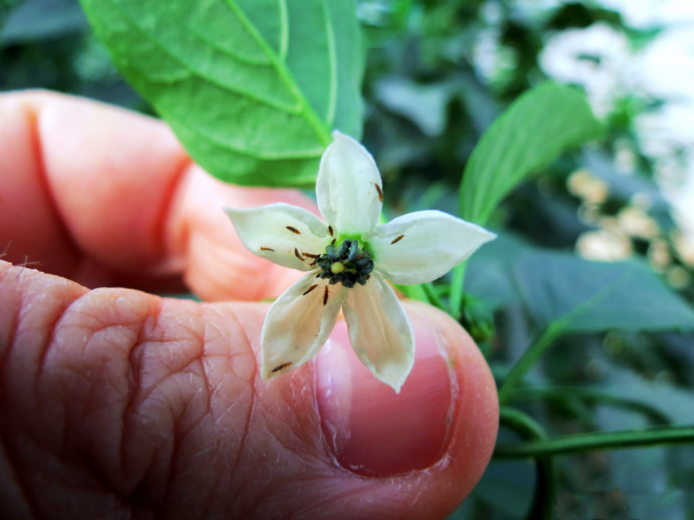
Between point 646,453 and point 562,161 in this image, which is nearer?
point 646,453

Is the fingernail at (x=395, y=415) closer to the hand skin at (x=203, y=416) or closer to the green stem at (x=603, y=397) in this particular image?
the hand skin at (x=203, y=416)

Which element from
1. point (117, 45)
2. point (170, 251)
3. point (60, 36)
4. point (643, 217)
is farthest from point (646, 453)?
point (60, 36)

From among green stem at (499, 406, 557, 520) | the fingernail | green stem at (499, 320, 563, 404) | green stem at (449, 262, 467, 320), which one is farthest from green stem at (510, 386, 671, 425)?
the fingernail

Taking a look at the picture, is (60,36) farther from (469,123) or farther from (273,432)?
(273,432)

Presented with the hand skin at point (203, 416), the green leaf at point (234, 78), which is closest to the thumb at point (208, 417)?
the hand skin at point (203, 416)

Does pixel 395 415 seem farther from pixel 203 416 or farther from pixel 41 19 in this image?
pixel 41 19

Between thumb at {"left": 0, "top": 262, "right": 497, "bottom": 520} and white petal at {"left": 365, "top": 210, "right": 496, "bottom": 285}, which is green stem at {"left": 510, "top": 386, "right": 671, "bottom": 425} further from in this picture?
white petal at {"left": 365, "top": 210, "right": 496, "bottom": 285}
